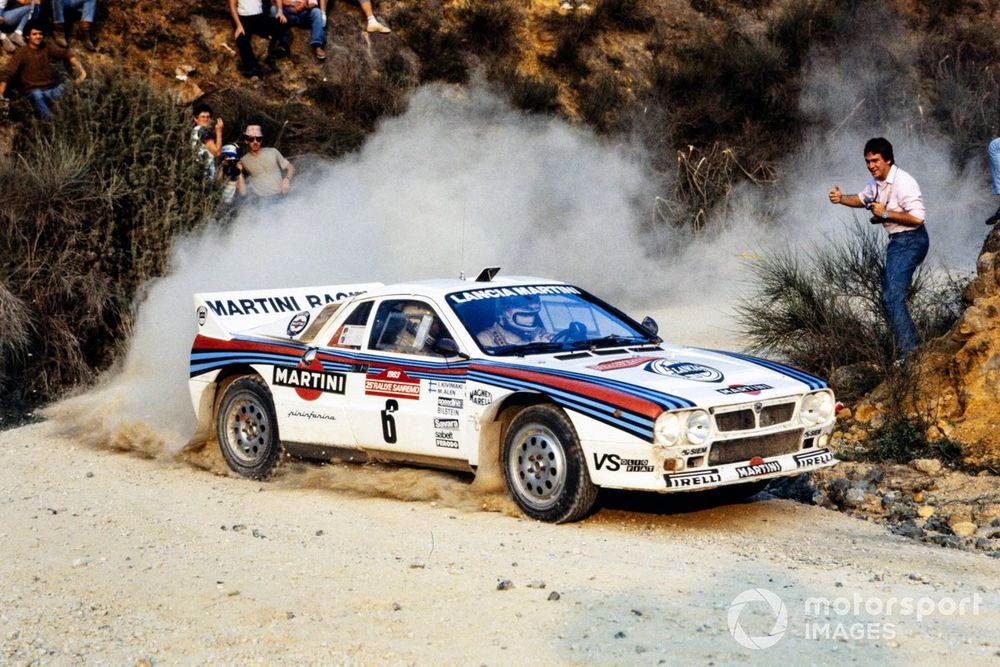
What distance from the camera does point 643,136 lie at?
70.0 feet

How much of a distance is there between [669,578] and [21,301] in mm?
8669

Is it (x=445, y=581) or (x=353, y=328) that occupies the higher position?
(x=353, y=328)

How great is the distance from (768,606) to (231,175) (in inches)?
434

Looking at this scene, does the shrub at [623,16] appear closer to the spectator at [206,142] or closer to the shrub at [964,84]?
the shrub at [964,84]

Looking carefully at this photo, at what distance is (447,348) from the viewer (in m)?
8.77

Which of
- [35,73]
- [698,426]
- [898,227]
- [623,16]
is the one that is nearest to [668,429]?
[698,426]

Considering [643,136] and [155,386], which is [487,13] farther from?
[155,386]

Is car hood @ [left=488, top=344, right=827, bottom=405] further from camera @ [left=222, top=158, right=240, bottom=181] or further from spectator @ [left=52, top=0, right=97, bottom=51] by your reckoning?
spectator @ [left=52, top=0, right=97, bottom=51]

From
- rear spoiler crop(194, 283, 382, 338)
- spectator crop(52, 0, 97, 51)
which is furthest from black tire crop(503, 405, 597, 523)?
spectator crop(52, 0, 97, 51)

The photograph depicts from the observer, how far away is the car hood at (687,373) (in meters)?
8.00

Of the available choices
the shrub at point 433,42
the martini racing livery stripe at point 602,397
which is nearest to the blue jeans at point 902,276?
the martini racing livery stripe at point 602,397

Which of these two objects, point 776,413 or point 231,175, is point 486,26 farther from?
point 776,413

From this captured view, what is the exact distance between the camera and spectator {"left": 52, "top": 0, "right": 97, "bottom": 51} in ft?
64.2

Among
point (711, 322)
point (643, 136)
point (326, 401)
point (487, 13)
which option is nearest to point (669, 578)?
point (326, 401)
